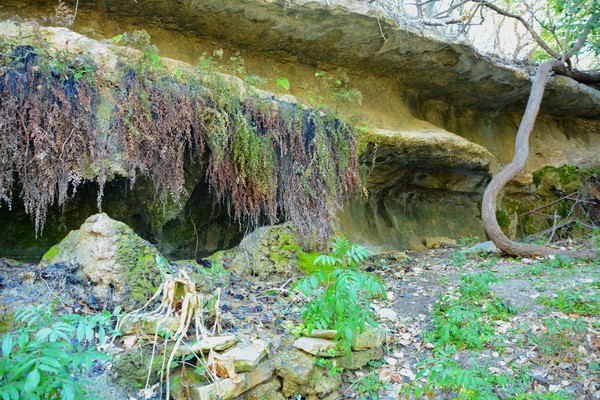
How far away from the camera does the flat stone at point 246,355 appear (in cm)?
312

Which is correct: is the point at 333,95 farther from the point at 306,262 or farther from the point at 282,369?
the point at 282,369

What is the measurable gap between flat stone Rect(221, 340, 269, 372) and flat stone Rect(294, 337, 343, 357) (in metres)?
0.33

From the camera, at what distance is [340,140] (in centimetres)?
611

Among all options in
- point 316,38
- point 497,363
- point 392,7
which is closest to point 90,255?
point 497,363

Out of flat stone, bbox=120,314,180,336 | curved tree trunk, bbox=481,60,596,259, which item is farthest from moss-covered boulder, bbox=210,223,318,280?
curved tree trunk, bbox=481,60,596,259

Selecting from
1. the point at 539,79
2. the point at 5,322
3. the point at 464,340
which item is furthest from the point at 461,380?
the point at 539,79

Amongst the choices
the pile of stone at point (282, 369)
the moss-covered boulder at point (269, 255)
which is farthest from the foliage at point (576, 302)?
the moss-covered boulder at point (269, 255)

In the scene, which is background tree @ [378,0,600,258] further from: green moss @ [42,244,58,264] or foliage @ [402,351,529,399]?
green moss @ [42,244,58,264]

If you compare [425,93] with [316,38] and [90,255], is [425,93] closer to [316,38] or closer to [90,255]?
[316,38]

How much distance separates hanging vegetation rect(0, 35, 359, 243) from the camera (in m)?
4.07

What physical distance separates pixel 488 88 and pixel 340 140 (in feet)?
14.4

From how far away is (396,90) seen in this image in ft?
27.8

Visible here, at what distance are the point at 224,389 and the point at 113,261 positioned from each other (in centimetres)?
146

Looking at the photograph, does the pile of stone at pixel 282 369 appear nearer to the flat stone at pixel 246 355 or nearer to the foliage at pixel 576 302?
the flat stone at pixel 246 355
